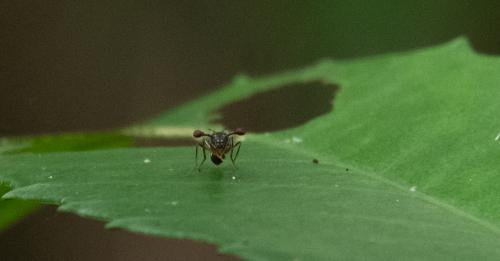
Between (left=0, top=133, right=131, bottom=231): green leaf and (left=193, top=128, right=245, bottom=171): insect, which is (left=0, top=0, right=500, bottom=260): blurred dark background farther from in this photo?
(left=193, top=128, right=245, bottom=171): insect

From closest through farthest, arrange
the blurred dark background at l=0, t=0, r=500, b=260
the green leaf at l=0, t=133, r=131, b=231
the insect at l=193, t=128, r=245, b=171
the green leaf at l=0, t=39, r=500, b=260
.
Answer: the green leaf at l=0, t=39, r=500, b=260 < the insect at l=193, t=128, r=245, b=171 < the green leaf at l=0, t=133, r=131, b=231 < the blurred dark background at l=0, t=0, r=500, b=260

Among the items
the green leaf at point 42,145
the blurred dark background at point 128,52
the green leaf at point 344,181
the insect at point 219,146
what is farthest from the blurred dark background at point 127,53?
the insect at point 219,146

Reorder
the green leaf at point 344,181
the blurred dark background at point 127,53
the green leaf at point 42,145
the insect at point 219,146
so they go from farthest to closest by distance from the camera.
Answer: the blurred dark background at point 127,53, the green leaf at point 42,145, the insect at point 219,146, the green leaf at point 344,181

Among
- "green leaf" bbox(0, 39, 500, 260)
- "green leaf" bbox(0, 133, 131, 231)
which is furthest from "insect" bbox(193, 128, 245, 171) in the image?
"green leaf" bbox(0, 133, 131, 231)

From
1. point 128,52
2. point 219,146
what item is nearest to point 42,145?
point 219,146

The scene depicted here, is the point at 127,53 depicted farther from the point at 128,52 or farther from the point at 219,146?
the point at 219,146

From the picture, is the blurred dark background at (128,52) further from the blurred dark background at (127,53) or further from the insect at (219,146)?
the insect at (219,146)
